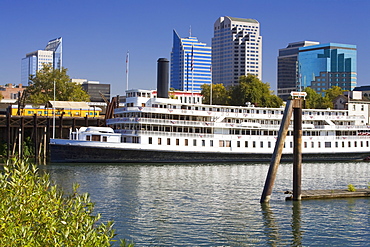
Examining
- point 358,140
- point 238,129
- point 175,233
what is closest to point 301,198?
point 175,233

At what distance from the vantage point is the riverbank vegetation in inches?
437

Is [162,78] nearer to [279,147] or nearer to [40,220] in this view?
[279,147]

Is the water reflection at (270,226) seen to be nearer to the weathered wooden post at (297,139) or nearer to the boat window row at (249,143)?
the weathered wooden post at (297,139)

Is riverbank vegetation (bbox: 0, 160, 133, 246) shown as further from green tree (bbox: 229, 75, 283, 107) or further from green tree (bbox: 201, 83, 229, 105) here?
green tree (bbox: 201, 83, 229, 105)

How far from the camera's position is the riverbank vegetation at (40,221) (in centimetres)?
1111

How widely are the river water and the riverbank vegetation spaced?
8.11 metres

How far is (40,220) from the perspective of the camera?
12.5 m

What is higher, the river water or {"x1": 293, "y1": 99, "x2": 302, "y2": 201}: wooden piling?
{"x1": 293, "y1": 99, "x2": 302, "y2": 201}: wooden piling

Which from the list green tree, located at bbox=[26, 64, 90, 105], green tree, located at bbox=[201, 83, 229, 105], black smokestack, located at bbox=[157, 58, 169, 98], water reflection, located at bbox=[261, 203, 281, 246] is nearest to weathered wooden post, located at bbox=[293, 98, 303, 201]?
water reflection, located at bbox=[261, 203, 281, 246]

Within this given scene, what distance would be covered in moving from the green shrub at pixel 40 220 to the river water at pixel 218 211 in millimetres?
8107

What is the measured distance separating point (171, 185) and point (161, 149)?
1901 centimetres

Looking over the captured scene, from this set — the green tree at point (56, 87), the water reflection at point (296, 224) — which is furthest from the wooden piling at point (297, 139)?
the green tree at point (56, 87)

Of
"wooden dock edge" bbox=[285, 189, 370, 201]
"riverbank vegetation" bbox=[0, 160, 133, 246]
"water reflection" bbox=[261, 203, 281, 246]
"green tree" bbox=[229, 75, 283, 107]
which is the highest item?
"green tree" bbox=[229, 75, 283, 107]

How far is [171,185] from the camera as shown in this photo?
3647 cm
